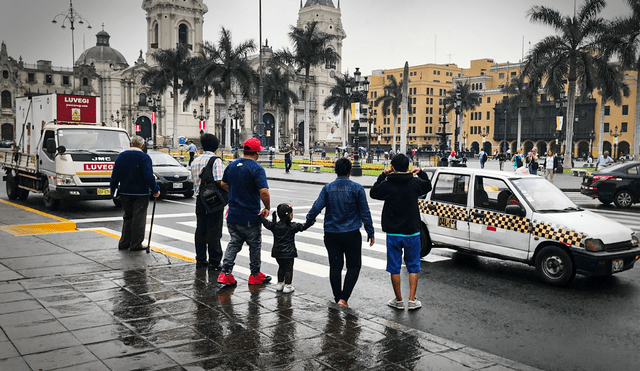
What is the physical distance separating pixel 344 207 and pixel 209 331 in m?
2.00

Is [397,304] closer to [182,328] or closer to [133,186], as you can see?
[182,328]

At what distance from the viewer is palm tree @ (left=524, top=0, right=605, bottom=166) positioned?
38.8 metres

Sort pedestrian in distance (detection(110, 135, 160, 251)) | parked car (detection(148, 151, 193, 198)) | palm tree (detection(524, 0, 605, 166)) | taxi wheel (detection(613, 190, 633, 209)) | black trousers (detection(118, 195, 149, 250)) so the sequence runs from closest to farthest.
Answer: pedestrian in distance (detection(110, 135, 160, 251)) < black trousers (detection(118, 195, 149, 250)) < parked car (detection(148, 151, 193, 198)) < taxi wheel (detection(613, 190, 633, 209)) < palm tree (detection(524, 0, 605, 166))

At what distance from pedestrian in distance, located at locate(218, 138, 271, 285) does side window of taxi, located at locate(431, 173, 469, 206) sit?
12.4 feet

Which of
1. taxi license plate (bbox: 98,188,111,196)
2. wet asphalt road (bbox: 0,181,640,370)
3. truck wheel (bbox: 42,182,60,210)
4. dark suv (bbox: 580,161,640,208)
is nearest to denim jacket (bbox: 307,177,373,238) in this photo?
wet asphalt road (bbox: 0,181,640,370)

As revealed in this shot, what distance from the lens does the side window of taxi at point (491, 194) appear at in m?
8.55

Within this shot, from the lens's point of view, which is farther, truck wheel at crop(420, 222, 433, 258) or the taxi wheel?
the taxi wheel

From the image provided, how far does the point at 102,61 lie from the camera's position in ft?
330

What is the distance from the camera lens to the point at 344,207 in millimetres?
6227

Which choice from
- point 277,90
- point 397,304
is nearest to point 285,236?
point 397,304

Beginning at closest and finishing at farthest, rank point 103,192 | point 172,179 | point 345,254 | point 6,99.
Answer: point 345,254
point 103,192
point 172,179
point 6,99

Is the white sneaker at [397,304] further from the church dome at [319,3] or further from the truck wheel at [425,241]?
the church dome at [319,3]

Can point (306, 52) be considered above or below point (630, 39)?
above

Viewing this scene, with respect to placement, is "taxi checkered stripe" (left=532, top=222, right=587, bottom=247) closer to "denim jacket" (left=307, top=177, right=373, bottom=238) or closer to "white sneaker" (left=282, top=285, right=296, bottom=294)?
"denim jacket" (left=307, top=177, right=373, bottom=238)
